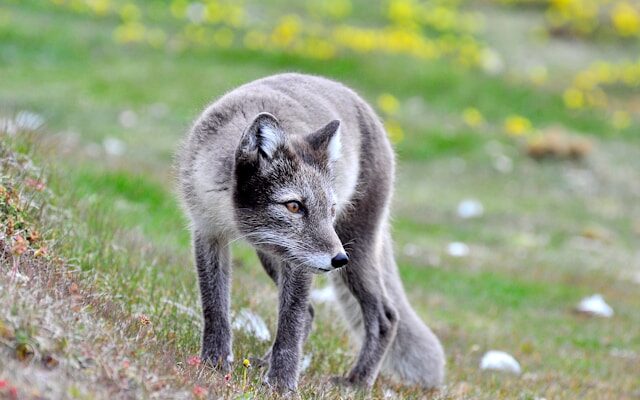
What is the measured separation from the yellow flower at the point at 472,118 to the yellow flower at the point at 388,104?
1.37 metres

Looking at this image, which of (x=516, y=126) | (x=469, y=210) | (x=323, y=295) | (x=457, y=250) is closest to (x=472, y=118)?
(x=516, y=126)

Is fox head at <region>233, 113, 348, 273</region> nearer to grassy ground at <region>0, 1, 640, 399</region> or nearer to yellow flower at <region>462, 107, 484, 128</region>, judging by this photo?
grassy ground at <region>0, 1, 640, 399</region>

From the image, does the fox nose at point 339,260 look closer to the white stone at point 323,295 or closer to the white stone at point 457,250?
the white stone at point 323,295

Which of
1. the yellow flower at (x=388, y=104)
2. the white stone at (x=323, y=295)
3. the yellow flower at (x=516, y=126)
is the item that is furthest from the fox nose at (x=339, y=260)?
the yellow flower at (x=516, y=126)

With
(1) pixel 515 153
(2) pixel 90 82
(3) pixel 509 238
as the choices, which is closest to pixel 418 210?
(3) pixel 509 238

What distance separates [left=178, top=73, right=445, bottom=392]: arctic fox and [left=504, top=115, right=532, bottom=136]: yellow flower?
11545 millimetres

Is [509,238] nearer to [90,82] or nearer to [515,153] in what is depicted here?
[515,153]

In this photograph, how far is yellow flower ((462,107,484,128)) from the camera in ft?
62.1

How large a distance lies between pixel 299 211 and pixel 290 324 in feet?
2.74

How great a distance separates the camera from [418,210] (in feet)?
48.8

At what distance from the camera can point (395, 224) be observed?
1384 centimetres

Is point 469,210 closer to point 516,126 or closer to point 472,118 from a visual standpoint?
point 516,126

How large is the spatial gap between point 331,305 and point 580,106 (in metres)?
13.1

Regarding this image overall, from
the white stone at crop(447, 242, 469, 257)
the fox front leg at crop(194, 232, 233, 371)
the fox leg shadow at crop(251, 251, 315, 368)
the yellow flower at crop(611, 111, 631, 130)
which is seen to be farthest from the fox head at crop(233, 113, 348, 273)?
the yellow flower at crop(611, 111, 631, 130)
